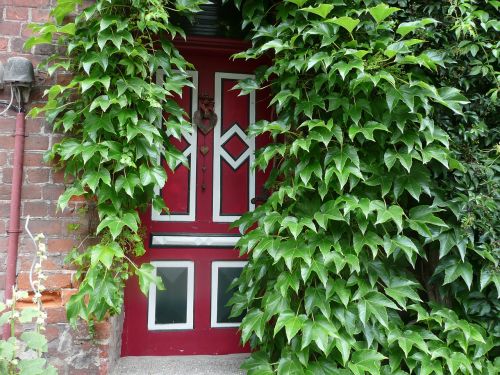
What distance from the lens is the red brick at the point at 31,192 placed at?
2379 millimetres

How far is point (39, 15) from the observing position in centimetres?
245

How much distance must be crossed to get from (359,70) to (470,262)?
3.78ft

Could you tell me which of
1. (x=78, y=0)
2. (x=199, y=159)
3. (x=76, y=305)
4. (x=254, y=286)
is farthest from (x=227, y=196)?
(x=78, y=0)

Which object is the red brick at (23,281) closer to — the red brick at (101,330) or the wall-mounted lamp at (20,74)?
the red brick at (101,330)

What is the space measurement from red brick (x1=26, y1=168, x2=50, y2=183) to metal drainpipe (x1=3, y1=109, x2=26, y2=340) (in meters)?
0.05

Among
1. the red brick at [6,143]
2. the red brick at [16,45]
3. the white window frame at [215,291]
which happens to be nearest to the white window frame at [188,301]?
the white window frame at [215,291]

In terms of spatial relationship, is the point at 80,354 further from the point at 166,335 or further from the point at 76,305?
the point at 166,335

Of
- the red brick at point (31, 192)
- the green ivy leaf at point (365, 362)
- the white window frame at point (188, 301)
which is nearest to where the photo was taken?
the green ivy leaf at point (365, 362)

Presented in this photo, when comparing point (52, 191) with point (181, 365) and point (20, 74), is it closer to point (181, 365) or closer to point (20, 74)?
point (20, 74)

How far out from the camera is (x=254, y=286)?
238cm

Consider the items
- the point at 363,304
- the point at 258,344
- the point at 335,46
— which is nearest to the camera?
the point at 363,304

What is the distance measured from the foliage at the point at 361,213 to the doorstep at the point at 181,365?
1.35ft

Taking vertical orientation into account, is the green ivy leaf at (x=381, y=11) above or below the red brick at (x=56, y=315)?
above

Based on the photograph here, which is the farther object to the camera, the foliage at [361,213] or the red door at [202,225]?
the red door at [202,225]
